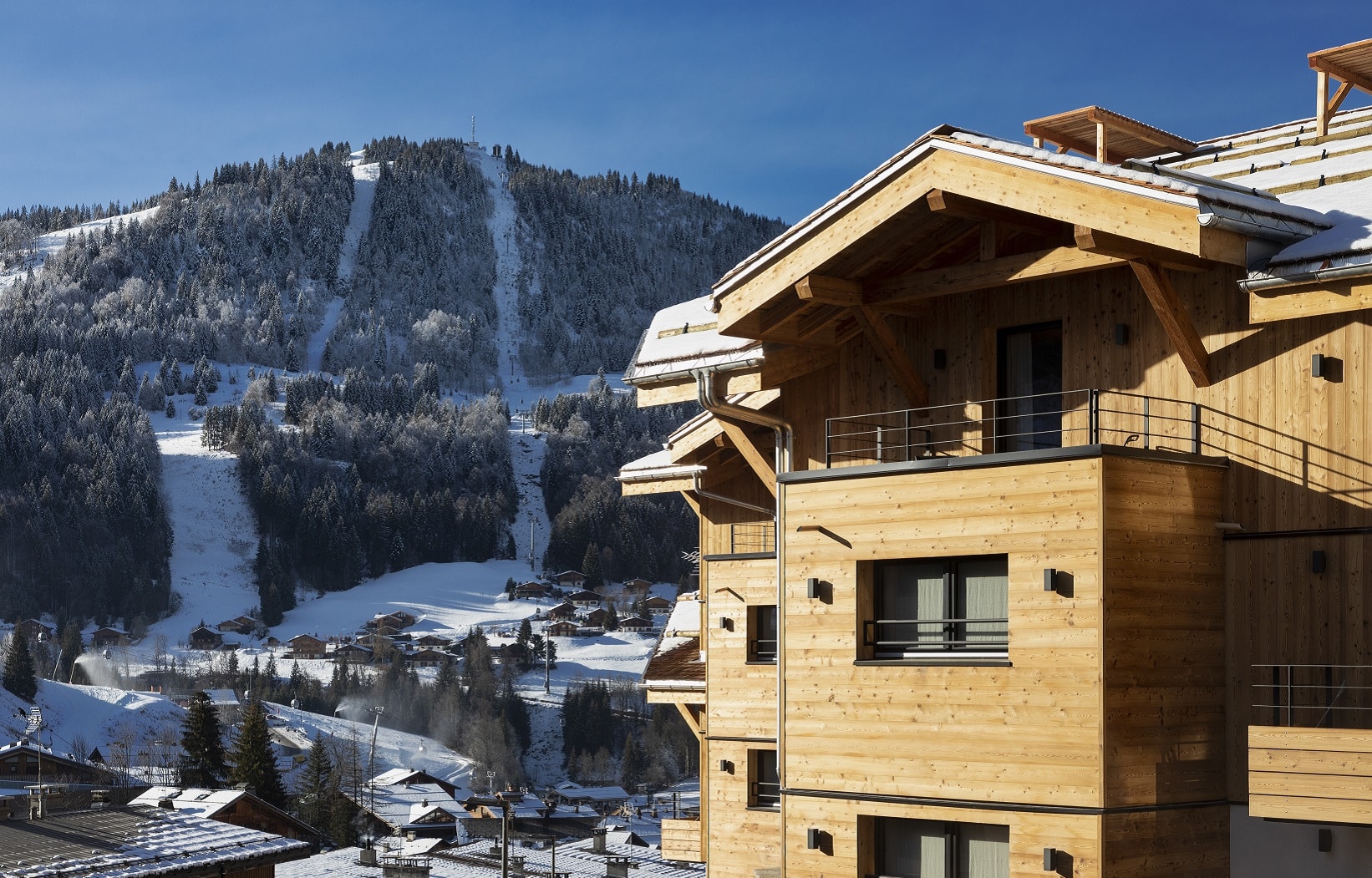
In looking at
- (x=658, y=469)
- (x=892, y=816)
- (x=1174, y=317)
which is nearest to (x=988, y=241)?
(x=1174, y=317)

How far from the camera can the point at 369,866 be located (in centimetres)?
4241

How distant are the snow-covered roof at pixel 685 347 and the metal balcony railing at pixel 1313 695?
5.94m

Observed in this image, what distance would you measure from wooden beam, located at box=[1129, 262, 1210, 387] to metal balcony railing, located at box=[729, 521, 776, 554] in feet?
23.4

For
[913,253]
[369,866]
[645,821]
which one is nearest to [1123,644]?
[913,253]

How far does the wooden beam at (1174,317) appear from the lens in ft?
41.9

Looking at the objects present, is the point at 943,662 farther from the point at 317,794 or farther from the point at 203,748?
the point at 203,748

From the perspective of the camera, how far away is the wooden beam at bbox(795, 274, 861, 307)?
14766mm

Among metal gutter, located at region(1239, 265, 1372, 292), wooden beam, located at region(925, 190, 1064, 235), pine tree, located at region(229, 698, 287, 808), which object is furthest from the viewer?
pine tree, located at region(229, 698, 287, 808)

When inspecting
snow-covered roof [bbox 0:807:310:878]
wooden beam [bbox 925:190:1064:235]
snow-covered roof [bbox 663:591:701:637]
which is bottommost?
snow-covered roof [bbox 0:807:310:878]

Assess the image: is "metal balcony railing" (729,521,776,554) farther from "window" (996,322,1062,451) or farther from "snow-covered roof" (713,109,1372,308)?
"window" (996,322,1062,451)

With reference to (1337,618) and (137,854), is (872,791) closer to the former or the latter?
(1337,618)

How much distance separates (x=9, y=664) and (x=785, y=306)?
429ft

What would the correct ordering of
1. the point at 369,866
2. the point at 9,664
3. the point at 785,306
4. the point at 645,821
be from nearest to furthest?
the point at 785,306, the point at 369,866, the point at 645,821, the point at 9,664

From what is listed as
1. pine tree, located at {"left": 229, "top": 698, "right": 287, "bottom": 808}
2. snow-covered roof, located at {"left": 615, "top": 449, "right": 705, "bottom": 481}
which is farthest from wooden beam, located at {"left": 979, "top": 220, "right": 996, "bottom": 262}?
pine tree, located at {"left": 229, "top": 698, "right": 287, "bottom": 808}
